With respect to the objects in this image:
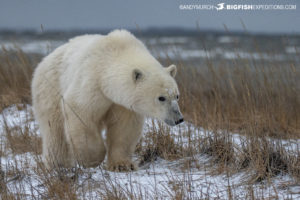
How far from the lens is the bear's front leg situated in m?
4.57

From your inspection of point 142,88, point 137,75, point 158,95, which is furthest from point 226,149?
point 137,75

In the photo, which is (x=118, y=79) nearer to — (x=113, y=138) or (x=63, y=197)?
(x=113, y=138)

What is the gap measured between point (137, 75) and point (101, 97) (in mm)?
459

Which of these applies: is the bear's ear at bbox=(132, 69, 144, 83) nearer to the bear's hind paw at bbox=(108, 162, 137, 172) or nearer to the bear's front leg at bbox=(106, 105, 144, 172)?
the bear's front leg at bbox=(106, 105, 144, 172)

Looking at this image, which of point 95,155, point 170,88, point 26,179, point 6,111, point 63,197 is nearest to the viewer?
point 63,197

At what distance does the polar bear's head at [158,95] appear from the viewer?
4.06 m

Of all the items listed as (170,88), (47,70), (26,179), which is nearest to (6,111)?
(47,70)

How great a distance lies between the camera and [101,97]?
13.8 feet

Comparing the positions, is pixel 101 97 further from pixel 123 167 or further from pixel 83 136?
pixel 123 167

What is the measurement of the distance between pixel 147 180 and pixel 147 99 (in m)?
0.84

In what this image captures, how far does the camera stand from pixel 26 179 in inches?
148

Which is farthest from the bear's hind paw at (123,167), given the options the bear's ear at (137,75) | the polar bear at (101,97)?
the bear's ear at (137,75)

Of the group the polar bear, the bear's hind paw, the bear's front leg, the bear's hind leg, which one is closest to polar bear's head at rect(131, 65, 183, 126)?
the polar bear

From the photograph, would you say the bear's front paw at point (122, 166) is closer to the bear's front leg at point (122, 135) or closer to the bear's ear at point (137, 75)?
the bear's front leg at point (122, 135)
